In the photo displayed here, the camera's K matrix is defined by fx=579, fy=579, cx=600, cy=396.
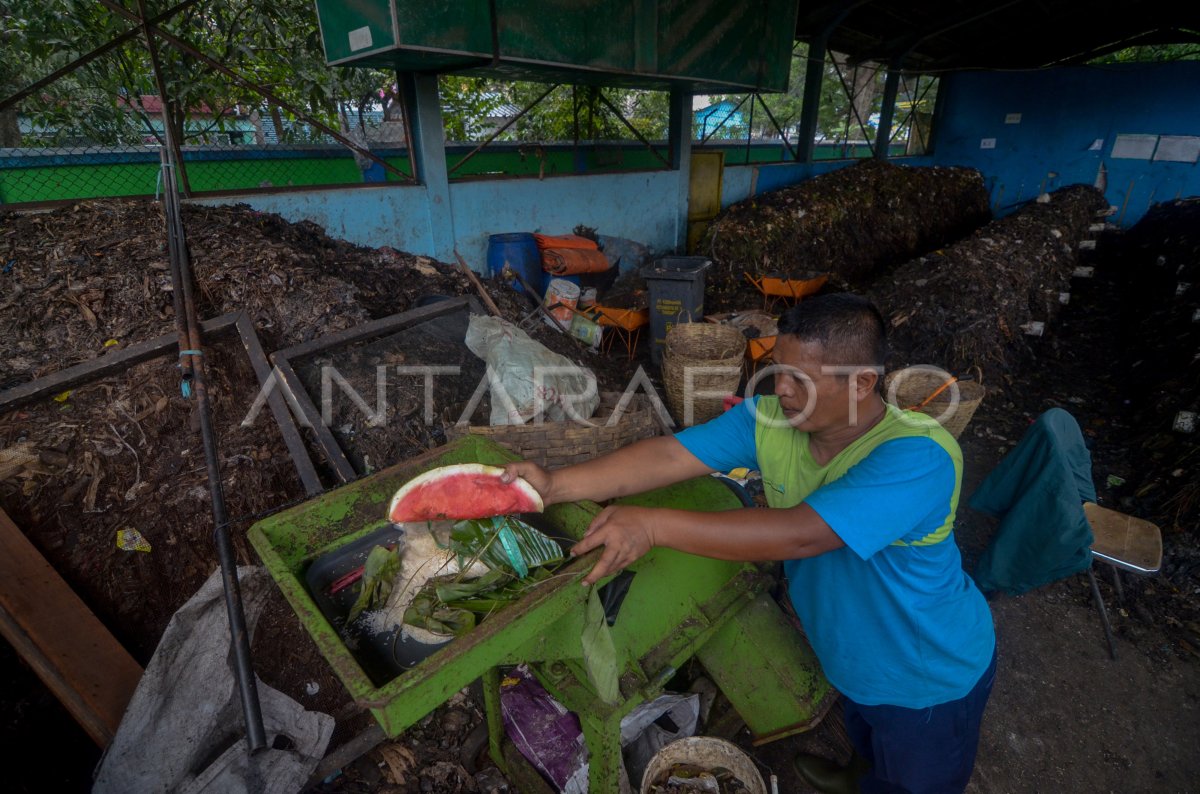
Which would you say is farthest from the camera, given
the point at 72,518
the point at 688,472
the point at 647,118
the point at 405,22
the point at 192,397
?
the point at 647,118

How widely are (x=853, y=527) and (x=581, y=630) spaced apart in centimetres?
73

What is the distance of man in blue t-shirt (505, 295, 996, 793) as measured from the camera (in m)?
1.47

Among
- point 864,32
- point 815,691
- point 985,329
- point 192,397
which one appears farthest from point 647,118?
point 815,691

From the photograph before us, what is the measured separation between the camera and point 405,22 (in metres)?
3.82

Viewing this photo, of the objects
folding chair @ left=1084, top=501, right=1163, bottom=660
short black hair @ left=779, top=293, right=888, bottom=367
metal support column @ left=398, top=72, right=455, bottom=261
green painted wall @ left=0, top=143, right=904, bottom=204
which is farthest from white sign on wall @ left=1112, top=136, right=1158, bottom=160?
short black hair @ left=779, top=293, right=888, bottom=367

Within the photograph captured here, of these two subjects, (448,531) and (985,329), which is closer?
(448,531)

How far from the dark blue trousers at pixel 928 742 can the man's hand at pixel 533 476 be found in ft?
4.07

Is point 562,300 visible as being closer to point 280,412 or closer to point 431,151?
point 431,151

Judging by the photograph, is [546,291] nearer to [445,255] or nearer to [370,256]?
[445,255]

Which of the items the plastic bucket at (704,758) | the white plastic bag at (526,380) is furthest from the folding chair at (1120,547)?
the white plastic bag at (526,380)

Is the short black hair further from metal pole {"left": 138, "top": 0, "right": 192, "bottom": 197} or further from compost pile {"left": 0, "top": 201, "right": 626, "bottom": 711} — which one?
metal pole {"left": 138, "top": 0, "right": 192, "bottom": 197}

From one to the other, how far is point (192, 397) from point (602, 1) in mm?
4412

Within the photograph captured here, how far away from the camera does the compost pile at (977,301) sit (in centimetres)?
539

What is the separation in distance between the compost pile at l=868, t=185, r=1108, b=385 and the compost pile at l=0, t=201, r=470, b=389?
4.78 m
